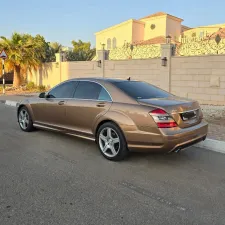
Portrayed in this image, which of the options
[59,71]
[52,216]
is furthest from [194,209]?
[59,71]

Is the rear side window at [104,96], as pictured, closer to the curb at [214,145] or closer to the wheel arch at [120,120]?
the wheel arch at [120,120]

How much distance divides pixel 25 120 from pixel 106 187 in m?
4.37

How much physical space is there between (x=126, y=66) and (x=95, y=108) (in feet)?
34.4

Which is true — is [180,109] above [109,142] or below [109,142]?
above

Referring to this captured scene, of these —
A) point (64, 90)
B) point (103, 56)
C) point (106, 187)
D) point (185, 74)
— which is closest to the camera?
point (106, 187)

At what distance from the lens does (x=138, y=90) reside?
18.3ft

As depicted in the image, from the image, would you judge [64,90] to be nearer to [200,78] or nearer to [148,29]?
[200,78]

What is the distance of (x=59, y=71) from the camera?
20828 mm

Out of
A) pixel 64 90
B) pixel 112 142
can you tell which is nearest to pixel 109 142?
pixel 112 142

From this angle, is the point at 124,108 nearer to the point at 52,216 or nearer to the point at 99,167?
the point at 99,167

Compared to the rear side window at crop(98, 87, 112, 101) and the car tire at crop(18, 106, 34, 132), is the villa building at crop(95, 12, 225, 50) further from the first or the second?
the rear side window at crop(98, 87, 112, 101)

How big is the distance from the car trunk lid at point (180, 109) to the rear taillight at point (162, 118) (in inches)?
2.4

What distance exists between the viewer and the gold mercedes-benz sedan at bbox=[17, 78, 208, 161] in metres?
4.69

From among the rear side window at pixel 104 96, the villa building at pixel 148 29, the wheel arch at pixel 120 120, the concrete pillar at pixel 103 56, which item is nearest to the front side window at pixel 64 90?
the rear side window at pixel 104 96
